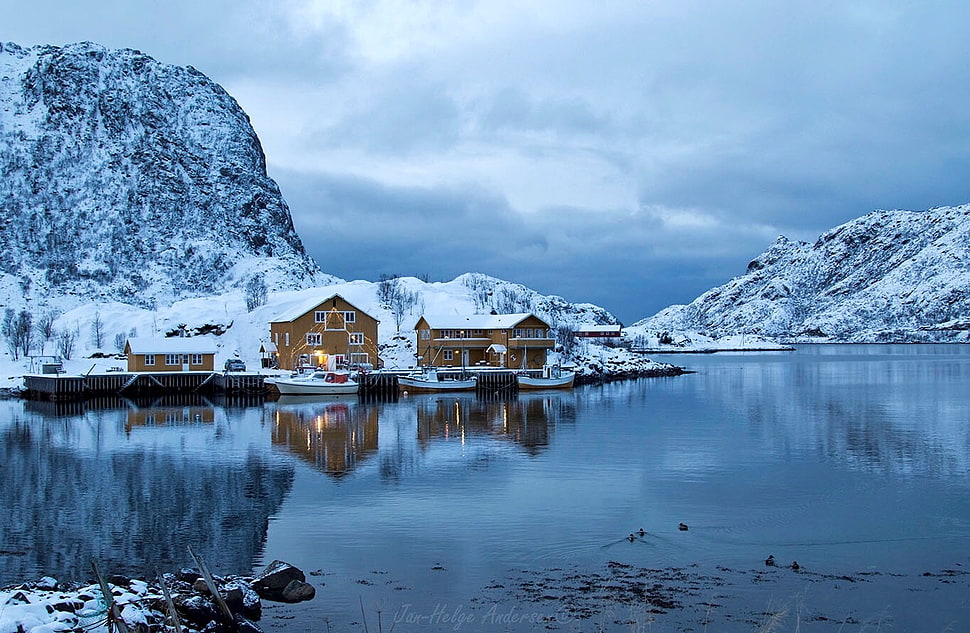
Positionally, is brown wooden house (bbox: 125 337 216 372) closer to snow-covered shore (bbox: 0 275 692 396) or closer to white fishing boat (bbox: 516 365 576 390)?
snow-covered shore (bbox: 0 275 692 396)

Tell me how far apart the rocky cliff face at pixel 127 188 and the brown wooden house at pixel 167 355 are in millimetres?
79369

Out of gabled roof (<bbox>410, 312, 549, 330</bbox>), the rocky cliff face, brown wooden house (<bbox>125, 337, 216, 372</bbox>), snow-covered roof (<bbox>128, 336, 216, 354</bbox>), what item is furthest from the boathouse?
brown wooden house (<bbox>125, 337, 216, 372</bbox>)

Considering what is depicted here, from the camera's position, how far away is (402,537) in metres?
19.7

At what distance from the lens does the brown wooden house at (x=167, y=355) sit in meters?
69.3

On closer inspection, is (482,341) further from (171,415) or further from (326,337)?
(171,415)

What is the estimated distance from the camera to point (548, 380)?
7212cm

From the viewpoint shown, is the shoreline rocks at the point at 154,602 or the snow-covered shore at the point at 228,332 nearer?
the shoreline rocks at the point at 154,602

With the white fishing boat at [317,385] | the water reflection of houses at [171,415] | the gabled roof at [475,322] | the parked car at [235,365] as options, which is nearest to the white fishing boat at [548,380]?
the gabled roof at [475,322]

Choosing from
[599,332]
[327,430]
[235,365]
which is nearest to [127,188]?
[599,332]

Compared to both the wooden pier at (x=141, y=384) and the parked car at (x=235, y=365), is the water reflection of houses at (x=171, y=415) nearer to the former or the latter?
the wooden pier at (x=141, y=384)

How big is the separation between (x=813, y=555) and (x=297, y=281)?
143 m

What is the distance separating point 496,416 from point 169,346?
3411cm

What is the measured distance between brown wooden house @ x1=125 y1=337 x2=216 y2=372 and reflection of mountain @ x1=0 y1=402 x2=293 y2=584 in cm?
2873

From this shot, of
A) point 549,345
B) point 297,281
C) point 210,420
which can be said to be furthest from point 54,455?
point 297,281
